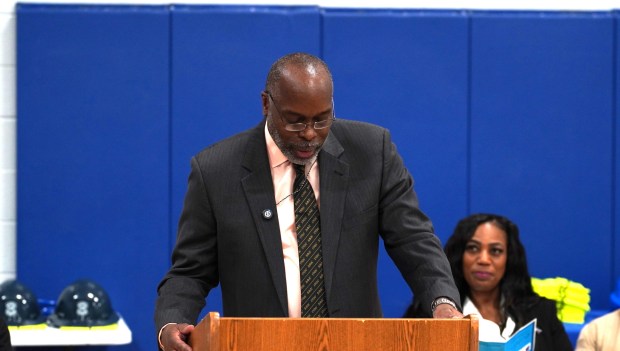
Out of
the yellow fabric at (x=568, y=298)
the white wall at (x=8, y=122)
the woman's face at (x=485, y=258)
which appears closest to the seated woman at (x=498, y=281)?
the woman's face at (x=485, y=258)

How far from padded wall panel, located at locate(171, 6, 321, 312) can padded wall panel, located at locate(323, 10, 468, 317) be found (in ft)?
0.63

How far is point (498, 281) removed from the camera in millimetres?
4082

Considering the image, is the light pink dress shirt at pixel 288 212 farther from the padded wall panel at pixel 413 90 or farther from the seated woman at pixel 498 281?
→ the padded wall panel at pixel 413 90

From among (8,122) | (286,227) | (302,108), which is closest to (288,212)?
(286,227)

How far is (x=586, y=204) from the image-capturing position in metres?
4.97

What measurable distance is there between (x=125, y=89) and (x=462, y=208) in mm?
1577

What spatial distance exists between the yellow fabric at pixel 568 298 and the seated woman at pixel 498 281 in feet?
1.47

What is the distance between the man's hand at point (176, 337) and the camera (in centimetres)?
206

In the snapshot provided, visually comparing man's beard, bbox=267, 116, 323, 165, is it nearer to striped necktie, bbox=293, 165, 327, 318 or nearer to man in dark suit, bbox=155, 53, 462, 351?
man in dark suit, bbox=155, 53, 462, 351

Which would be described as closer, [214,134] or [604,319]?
[604,319]

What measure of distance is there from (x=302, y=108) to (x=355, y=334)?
51cm

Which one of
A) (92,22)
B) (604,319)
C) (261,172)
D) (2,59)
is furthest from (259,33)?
(261,172)

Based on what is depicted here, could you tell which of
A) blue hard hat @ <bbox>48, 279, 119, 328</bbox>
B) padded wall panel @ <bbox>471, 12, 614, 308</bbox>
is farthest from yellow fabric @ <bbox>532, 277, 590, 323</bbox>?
blue hard hat @ <bbox>48, 279, 119, 328</bbox>

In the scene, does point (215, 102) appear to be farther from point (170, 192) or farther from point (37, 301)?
point (37, 301)
